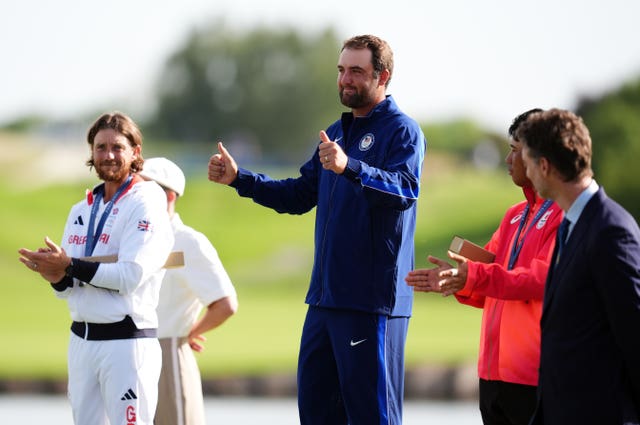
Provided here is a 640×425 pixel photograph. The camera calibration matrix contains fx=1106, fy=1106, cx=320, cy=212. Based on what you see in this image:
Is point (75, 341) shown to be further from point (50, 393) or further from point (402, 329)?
point (50, 393)

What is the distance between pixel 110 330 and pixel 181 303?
1140mm

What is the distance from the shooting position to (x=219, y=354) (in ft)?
63.7

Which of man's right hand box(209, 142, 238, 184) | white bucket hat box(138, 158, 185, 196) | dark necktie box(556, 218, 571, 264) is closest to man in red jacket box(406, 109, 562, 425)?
dark necktie box(556, 218, 571, 264)

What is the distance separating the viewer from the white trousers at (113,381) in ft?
15.2

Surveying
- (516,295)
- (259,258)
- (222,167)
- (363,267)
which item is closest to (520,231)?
(516,295)

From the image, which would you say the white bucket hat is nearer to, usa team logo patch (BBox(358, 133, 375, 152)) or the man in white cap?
the man in white cap

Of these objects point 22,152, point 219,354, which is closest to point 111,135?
point 219,354

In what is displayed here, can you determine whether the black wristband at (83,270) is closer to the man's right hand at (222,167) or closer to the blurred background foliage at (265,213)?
the man's right hand at (222,167)

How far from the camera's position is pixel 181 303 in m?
5.80

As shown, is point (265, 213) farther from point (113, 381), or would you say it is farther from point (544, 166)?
point (544, 166)

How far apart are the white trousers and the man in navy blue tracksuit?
68 centimetres

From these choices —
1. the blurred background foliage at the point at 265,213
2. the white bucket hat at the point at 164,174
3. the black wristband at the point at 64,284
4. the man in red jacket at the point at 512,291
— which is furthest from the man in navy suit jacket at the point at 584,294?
the blurred background foliage at the point at 265,213

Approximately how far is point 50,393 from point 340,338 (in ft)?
38.4

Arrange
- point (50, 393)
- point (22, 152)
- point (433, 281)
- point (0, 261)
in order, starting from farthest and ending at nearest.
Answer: point (22, 152), point (0, 261), point (50, 393), point (433, 281)
